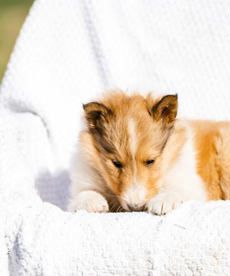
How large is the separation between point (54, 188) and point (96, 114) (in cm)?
94

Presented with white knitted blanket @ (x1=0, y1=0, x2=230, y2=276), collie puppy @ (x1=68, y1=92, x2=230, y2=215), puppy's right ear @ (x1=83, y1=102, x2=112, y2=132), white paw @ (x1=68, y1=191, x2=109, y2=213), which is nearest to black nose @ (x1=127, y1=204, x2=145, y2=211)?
collie puppy @ (x1=68, y1=92, x2=230, y2=215)

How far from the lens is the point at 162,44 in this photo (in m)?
5.04

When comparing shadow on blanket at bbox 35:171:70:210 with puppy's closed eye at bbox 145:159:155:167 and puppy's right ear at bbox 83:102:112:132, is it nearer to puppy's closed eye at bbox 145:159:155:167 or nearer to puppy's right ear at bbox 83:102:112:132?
puppy's right ear at bbox 83:102:112:132

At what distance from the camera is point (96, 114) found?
147 inches

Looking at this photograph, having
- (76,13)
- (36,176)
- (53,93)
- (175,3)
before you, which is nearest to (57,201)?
(36,176)

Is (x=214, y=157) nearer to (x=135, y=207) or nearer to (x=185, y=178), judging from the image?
(x=185, y=178)

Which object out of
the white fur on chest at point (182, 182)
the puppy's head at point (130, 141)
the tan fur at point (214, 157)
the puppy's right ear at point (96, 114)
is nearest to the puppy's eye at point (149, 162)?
the puppy's head at point (130, 141)

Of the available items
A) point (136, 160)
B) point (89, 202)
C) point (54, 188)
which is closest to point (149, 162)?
point (136, 160)

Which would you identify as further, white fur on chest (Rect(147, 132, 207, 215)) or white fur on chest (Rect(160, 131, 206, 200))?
white fur on chest (Rect(160, 131, 206, 200))

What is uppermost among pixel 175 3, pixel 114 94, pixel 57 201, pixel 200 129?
pixel 175 3

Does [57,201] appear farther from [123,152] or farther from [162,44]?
[162,44]

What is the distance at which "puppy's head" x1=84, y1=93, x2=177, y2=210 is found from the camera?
3494 mm

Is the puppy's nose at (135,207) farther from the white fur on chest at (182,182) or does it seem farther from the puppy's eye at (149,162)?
the puppy's eye at (149,162)

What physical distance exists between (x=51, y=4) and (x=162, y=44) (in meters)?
0.92
